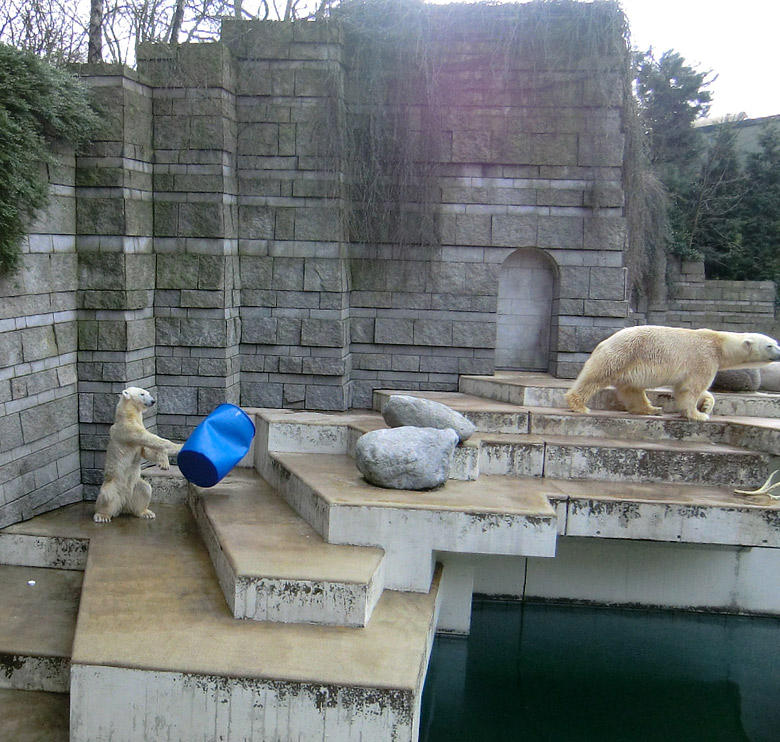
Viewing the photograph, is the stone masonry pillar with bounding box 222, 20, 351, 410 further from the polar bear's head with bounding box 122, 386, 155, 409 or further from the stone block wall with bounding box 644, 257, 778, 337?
the stone block wall with bounding box 644, 257, 778, 337

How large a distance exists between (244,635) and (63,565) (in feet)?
6.81

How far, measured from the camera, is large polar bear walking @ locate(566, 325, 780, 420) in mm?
6297

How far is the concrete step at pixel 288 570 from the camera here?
4230 mm

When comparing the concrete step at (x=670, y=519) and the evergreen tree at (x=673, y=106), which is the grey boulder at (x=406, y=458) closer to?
the concrete step at (x=670, y=519)

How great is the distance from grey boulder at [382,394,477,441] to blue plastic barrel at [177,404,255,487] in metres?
1.10

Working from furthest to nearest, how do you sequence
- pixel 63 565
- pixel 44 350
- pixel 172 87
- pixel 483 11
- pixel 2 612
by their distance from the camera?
pixel 483 11, pixel 172 87, pixel 44 350, pixel 63 565, pixel 2 612

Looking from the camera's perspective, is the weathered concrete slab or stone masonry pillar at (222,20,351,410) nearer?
the weathered concrete slab

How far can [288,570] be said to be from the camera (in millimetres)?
4367

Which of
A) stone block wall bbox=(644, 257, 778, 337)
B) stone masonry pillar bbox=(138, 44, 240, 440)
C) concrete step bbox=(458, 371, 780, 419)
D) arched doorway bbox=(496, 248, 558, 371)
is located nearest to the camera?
stone masonry pillar bbox=(138, 44, 240, 440)

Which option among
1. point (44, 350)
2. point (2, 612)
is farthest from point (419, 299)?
point (2, 612)

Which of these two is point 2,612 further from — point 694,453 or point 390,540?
point 694,453

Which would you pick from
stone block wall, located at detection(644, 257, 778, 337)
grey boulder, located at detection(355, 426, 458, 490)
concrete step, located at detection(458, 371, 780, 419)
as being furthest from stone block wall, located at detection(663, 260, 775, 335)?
grey boulder, located at detection(355, 426, 458, 490)

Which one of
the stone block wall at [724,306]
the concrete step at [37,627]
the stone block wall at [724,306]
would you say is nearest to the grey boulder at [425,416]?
the concrete step at [37,627]

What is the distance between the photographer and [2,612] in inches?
186
